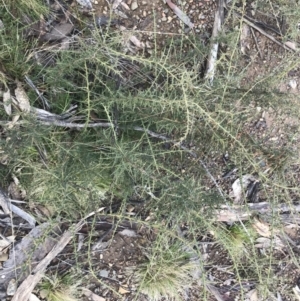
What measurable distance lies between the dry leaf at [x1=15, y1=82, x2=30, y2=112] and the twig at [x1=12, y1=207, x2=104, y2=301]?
46 cm

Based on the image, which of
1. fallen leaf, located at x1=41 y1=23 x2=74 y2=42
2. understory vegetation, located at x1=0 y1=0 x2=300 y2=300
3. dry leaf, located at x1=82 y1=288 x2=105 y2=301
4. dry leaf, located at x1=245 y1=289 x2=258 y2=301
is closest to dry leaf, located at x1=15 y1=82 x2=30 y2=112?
understory vegetation, located at x1=0 y1=0 x2=300 y2=300

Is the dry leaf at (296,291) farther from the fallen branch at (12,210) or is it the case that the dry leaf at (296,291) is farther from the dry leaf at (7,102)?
the dry leaf at (7,102)

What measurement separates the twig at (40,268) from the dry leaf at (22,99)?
18.0 inches

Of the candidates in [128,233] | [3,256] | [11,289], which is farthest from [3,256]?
[128,233]

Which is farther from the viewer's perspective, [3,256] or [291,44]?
[291,44]

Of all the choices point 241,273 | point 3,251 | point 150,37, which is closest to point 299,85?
point 150,37

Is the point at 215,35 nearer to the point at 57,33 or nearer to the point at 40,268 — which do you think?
the point at 57,33

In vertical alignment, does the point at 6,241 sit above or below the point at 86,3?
below

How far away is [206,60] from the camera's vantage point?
6.76 ft

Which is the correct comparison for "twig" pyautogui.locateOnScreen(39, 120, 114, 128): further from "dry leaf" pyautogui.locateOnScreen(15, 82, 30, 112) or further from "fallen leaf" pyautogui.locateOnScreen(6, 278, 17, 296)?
"fallen leaf" pyautogui.locateOnScreen(6, 278, 17, 296)

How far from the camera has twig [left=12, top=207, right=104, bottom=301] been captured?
6.32ft

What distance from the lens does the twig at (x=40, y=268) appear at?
1927 millimetres

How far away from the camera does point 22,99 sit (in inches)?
70.9

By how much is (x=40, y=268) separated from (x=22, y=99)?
25.2 inches
